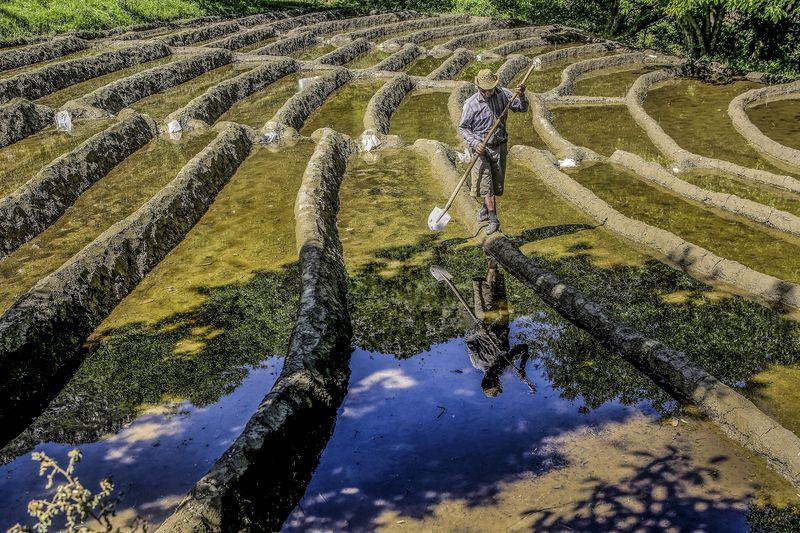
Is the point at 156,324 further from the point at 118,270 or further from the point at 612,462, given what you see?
the point at 612,462

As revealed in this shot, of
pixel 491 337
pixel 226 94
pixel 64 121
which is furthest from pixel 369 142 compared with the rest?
pixel 491 337

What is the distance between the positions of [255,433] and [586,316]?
4726mm

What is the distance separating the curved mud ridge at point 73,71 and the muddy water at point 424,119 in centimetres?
→ 1276

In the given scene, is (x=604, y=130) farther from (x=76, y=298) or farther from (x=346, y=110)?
(x=76, y=298)

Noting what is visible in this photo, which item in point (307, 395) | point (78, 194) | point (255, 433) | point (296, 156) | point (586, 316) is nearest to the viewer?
point (255, 433)

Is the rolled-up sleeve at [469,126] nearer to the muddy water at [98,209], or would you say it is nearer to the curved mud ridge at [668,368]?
the curved mud ridge at [668,368]

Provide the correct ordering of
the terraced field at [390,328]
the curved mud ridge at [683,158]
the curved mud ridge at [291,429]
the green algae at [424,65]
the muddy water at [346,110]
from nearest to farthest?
the curved mud ridge at [291,429] < the terraced field at [390,328] < the curved mud ridge at [683,158] < the muddy water at [346,110] < the green algae at [424,65]

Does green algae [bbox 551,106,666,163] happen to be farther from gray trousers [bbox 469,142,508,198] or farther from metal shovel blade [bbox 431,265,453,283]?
metal shovel blade [bbox 431,265,453,283]

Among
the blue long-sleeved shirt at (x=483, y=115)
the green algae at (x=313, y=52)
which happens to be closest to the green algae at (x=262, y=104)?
the green algae at (x=313, y=52)

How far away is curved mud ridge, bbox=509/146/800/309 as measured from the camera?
8.99m

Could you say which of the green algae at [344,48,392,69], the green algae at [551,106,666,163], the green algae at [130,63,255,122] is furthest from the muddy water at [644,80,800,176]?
the green algae at [130,63,255,122]

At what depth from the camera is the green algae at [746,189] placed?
43.9 feet

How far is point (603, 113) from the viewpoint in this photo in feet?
73.0

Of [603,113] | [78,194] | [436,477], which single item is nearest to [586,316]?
[436,477]
